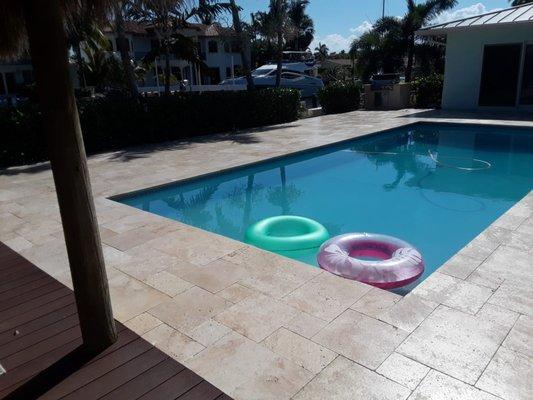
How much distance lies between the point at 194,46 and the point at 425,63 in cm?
1727

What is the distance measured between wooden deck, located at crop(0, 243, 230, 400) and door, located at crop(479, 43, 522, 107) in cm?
1610

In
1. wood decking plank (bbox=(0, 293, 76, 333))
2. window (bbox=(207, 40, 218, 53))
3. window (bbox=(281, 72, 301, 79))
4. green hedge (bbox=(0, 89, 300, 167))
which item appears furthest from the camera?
window (bbox=(207, 40, 218, 53))

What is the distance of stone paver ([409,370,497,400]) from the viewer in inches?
101

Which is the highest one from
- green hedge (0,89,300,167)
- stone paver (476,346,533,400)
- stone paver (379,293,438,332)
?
green hedge (0,89,300,167)

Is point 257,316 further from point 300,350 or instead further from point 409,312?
point 409,312

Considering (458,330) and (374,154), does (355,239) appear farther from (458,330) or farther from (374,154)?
(374,154)

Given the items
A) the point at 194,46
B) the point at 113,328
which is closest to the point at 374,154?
the point at 194,46

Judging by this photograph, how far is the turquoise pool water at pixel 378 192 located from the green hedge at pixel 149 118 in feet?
12.6

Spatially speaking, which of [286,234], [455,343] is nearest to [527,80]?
[286,234]

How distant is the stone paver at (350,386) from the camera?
2.59 metres

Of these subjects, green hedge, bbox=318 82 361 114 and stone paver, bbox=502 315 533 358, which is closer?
stone paver, bbox=502 315 533 358

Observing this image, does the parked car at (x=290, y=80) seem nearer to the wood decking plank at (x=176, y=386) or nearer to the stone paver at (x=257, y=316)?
the stone paver at (x=257, y=316)

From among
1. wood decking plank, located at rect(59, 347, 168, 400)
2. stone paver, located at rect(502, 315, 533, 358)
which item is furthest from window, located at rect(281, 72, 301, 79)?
wood decking plank, located at rect(59, 347, 168, 400)

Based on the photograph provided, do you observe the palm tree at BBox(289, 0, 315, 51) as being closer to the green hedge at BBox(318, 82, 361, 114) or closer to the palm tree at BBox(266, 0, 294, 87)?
the green hedge at BBox(318, 82, 361, 114)
